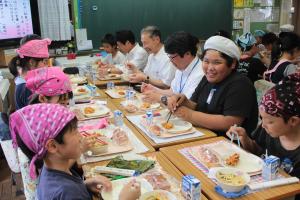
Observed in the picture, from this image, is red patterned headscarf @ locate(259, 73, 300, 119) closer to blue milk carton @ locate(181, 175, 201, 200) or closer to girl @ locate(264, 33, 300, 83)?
blue milk carton @ locate(181, 175, 201, 200)

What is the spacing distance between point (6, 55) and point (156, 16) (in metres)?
2.61

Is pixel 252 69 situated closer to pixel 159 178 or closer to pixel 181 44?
pixel 181 44

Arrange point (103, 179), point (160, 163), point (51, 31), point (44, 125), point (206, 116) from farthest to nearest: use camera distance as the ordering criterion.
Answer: point (51, 31) < point (206, 116) < point (160, 163) < point (103, 179) < point (44, 125)

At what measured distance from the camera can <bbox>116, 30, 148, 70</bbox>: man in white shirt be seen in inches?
172

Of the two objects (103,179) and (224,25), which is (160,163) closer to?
(103,179)

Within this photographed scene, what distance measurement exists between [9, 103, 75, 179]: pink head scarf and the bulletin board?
5.53m

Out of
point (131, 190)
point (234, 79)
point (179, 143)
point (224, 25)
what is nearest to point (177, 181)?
point (131, 190)

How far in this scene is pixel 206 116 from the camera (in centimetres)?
212

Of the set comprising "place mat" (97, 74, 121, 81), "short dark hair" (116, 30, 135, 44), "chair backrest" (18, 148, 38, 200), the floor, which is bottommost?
the floor

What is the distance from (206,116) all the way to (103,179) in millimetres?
978

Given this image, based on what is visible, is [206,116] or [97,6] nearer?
[206,116]

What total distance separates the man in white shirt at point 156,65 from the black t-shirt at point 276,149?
1818 millimetres

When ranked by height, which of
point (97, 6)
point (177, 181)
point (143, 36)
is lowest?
point (177, 181)

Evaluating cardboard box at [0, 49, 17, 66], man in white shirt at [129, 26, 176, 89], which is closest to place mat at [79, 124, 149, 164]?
man in white shirt at [129, 26, 176, 89]
